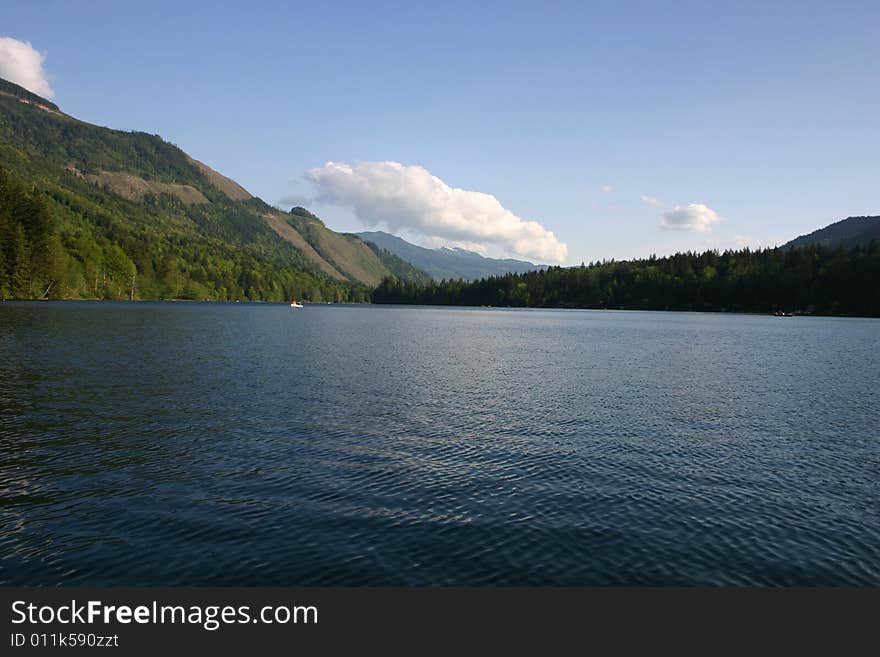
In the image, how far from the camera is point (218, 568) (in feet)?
63.4

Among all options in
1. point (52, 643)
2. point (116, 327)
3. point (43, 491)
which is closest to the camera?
point (52, 643)

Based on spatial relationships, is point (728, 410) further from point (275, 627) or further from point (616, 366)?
point (275, 627)

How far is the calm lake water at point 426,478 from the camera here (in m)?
20.2

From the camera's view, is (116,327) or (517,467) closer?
(517,467)

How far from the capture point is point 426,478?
29391 millimetres

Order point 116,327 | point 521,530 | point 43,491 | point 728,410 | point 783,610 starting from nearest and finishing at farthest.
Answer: point 783,610 < point 521,530 < point 43,491 < point 728,410 < point 116,327

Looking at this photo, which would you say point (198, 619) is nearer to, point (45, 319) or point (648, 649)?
point (648, 649)

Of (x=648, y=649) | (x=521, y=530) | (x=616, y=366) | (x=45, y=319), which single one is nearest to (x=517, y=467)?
(x=521, y=530)

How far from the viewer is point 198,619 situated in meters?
17.4

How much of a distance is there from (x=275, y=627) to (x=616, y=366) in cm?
6969

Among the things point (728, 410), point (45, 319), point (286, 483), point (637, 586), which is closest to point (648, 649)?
point (637, 586)

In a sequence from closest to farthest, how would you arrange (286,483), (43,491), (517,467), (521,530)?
(521,530) < (43,491) < (286,483) < (517,467)

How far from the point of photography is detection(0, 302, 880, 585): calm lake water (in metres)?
20.2

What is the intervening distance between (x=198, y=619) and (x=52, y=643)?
432 cm
